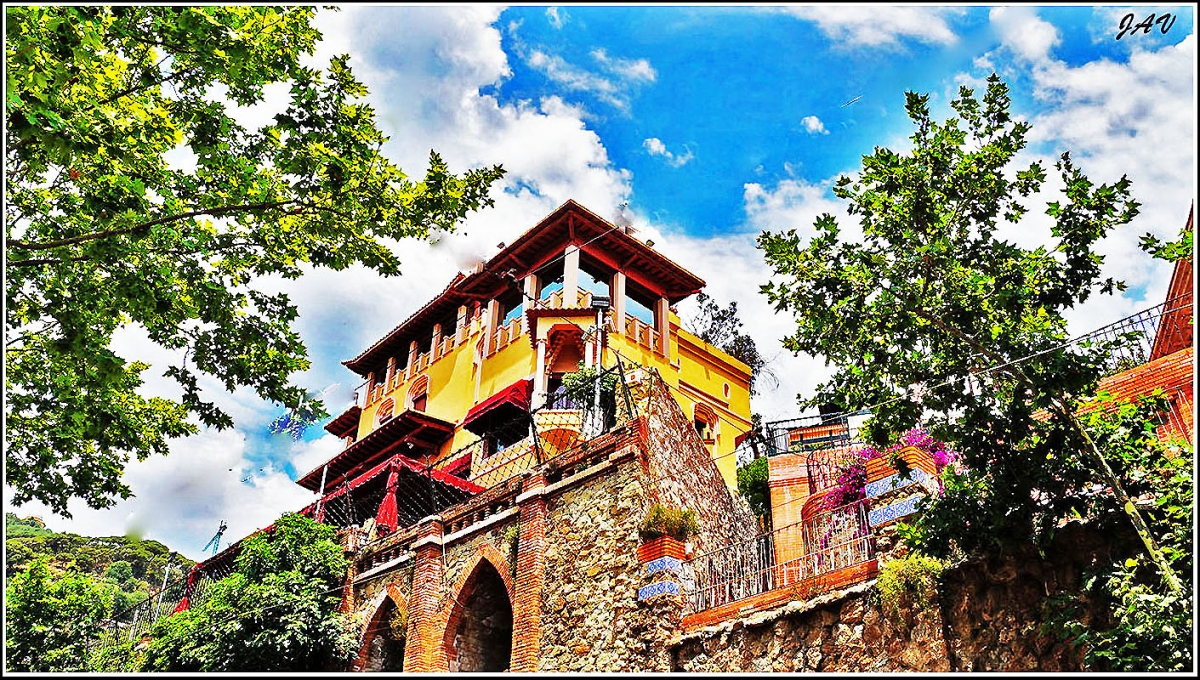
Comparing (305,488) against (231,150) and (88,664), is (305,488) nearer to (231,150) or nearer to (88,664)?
(88,664)

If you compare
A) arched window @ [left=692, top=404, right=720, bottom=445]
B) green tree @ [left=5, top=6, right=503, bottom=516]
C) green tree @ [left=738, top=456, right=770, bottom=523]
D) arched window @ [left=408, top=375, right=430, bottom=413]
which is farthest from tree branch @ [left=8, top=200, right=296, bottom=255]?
arched window @ [left=408, top=375, right=430, bottom=413]

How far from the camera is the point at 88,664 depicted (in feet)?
52.9

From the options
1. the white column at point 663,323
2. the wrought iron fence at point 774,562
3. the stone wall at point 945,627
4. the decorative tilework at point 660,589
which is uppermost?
the white column at point 663,323

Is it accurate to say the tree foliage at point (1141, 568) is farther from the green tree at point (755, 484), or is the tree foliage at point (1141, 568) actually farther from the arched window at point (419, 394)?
the arched window at point (419, 394)

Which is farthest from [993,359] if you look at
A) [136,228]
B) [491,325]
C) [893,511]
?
A: [491,325]

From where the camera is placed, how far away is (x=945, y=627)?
27.3ft

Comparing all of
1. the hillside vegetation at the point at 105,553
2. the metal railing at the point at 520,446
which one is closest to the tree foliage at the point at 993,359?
the metal railing at the point at 520,446

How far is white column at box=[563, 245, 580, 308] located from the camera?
832 inches

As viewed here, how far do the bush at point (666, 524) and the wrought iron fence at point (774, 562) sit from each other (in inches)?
16.9

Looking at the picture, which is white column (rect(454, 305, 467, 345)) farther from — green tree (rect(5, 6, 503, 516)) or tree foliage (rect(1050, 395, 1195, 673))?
tree foliage (rect(1050, 395, 1195, 673))

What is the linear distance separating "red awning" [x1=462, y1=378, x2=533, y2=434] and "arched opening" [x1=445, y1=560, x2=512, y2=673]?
648 cm

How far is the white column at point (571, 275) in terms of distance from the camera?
21.1 meters

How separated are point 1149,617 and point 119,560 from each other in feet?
149

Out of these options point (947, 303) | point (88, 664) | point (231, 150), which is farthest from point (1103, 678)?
point (88, 664)
